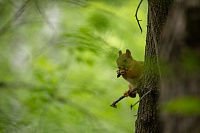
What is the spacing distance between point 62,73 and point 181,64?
3.98m

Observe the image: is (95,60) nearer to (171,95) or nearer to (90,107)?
(90,107)

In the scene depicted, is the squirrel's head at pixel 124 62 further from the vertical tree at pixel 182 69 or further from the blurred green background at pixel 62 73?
the vertical tree at pixel 182 69

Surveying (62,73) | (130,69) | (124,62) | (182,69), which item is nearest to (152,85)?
(130,69)

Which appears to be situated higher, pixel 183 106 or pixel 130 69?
pixel 130 69

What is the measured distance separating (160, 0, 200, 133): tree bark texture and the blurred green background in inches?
92.3

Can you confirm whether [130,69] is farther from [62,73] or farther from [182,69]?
[182,69]

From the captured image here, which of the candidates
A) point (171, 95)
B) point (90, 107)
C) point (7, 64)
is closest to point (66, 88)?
point (90, 107)

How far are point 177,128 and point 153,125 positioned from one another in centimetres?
163

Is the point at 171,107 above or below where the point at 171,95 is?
below

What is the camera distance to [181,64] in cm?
105

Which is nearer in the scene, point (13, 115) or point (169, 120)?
point (169, 120)

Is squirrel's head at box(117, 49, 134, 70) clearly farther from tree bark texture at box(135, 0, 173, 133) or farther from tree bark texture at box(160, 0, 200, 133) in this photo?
tree bark texture at box(160, 0, 200, 133)

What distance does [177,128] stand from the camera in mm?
1101

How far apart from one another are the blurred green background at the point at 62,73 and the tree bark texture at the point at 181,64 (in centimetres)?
234
